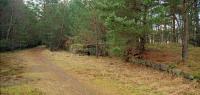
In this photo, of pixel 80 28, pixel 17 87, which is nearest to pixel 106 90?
pixel 17 87

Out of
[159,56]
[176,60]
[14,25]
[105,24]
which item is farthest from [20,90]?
[14,25]

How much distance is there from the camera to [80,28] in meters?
44.3

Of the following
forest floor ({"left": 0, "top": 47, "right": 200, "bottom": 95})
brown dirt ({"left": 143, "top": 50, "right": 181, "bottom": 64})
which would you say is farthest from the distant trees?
forest floor ({"left": 0, "top": 47, "right": 200, "bottom": 95})

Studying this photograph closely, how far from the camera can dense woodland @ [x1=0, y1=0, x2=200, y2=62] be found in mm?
25312

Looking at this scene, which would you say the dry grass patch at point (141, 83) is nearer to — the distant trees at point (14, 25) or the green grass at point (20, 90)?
the green grass at point (20, 90)

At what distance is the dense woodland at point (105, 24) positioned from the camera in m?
25.3

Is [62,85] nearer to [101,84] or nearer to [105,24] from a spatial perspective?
[101,84]

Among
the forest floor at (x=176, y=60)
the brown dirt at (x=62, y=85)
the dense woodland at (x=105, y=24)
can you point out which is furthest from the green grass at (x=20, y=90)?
the dense woodland at (x=105, y=24)

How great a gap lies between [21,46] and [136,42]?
40911 mm

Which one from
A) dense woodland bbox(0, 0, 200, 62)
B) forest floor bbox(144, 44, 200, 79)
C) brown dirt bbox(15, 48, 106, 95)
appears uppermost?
dense woodland bbox(0, 0, 200, 62)

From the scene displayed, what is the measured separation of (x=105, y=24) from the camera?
2752cm

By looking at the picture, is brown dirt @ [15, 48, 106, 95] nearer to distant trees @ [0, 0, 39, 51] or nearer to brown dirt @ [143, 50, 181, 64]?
brown dirt @ [143, 50, 181, 64]

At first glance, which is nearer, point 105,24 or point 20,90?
point 20,90

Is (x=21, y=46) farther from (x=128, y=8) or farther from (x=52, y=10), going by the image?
(x=128, y=8)
